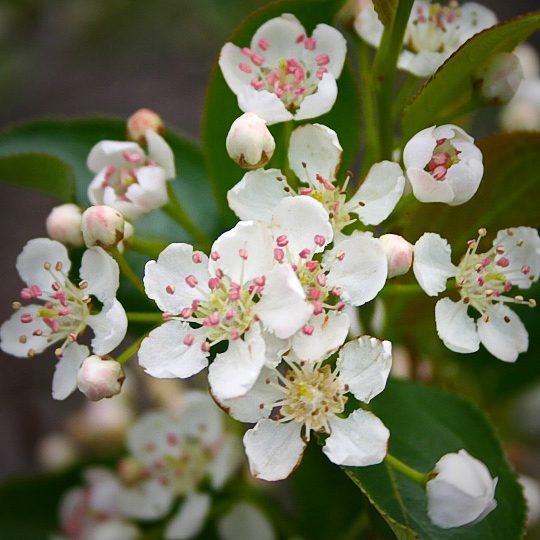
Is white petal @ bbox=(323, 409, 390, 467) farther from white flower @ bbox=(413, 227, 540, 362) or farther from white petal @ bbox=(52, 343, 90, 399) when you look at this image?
white petal @ bbox=(52, 343, 90, 399)

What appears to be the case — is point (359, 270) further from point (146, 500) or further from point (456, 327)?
point (146, 500)

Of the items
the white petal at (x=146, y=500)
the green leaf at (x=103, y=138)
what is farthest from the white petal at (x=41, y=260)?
the white petal at (x=146, y=500)

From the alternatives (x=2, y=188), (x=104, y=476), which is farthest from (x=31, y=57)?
(x=104, y=476)

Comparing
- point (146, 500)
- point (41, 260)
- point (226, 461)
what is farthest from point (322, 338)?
point (146, 500)

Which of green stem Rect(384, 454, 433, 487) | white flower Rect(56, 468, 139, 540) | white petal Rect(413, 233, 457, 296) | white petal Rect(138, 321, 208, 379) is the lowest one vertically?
white flower Rect(56, 468, 139, 540)

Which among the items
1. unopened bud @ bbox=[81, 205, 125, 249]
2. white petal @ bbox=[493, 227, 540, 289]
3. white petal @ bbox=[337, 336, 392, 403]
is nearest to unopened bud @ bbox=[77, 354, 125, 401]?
unopened bud @ bbox=[81, 205, 125, 249]

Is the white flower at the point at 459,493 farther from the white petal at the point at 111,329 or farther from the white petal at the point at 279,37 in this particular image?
the white petal at the point at 279,37
